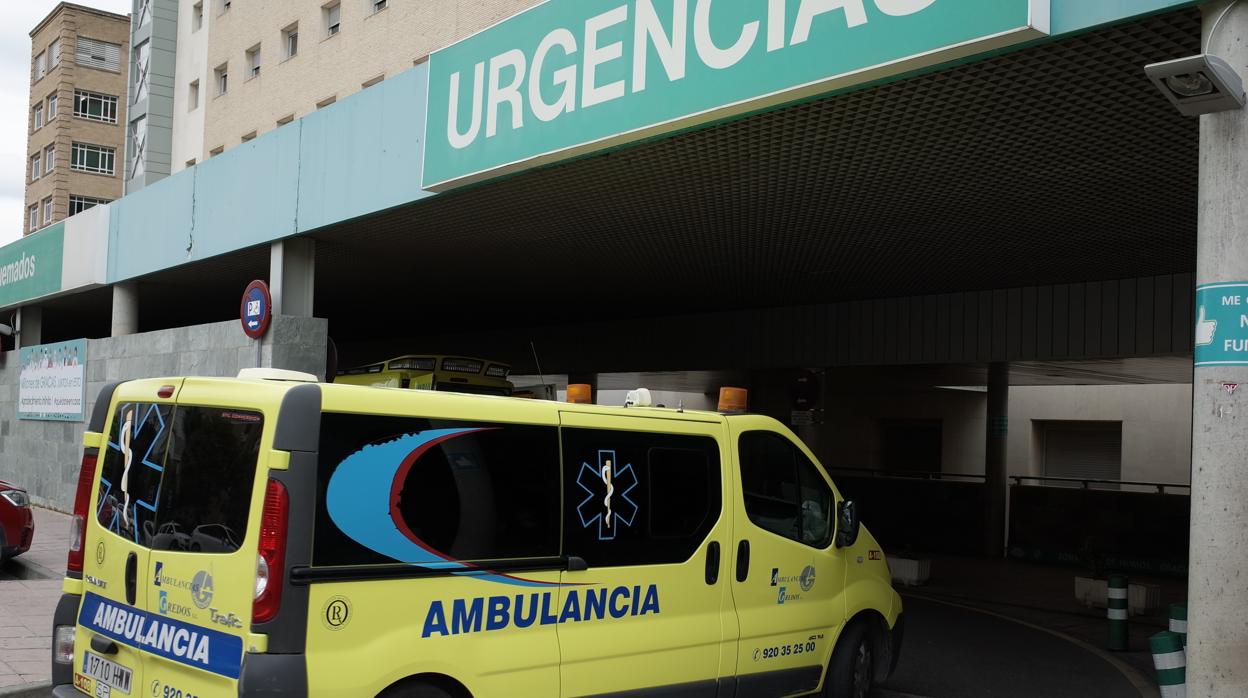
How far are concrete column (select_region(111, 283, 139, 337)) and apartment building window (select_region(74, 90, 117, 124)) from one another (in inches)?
1832

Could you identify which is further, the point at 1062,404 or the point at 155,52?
the point at 155,52

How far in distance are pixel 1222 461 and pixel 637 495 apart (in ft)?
9.49

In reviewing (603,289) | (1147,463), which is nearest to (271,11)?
(603,289)

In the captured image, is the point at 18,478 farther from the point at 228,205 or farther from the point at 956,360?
the point at 956,360

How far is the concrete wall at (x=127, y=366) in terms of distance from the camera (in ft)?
40.5

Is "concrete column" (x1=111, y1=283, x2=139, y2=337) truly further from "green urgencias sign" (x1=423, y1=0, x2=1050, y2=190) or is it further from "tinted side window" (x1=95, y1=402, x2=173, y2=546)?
"tinted side window" (x1=95, y1=402, x2=173, y2=546)

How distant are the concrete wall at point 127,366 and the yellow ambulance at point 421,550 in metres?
4.38

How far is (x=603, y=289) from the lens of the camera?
16938 millimetres

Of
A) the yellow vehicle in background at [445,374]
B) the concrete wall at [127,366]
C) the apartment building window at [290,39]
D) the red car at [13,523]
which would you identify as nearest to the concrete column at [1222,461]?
the concrete wall at [127,366]

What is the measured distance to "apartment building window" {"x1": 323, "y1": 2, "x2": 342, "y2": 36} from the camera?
981 inches

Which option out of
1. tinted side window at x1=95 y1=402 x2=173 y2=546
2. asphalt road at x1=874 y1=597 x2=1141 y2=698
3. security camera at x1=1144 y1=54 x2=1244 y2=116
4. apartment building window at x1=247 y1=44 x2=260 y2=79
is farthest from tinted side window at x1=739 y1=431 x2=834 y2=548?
apartment building window at x1=247 y1=44 x2=260 y2=79

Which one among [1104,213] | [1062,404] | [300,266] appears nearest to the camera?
[1104,213]

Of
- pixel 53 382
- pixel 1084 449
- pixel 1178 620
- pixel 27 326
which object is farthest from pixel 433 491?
pixel 1084 449

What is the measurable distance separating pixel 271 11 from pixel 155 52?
11.5 m
